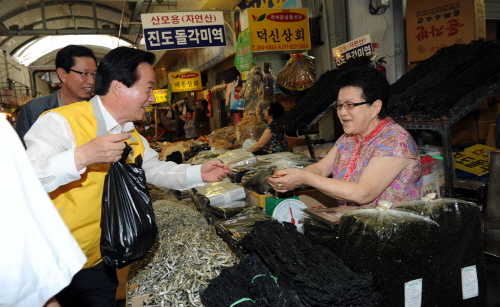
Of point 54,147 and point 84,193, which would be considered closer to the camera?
point 54,147

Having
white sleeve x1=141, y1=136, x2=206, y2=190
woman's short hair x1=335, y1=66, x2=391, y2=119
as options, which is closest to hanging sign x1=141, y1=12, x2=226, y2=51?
white sleeve x1=141, y1=136, x2=206, y2=190

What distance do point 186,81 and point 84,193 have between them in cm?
1108

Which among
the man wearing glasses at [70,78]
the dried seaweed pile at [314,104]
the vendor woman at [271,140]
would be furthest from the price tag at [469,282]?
the vendor woman at [271,140]

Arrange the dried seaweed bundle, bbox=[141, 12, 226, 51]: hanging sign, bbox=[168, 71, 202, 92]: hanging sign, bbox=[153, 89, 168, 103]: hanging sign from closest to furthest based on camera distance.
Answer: the dried seaweed bundle < bbox=[141, 12, 226, 51]: hanging sign < bbox=[168, 71, 202, 92]: hanging sign < bbox=[153, 89, 168, 103]: hanging sign

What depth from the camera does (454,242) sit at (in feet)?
4.97

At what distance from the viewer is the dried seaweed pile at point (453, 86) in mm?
2389

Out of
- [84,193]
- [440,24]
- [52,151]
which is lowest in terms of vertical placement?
[84,193]

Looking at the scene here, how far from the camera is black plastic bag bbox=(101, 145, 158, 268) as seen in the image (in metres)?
1.63

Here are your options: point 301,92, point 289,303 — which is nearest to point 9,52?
point 301,92

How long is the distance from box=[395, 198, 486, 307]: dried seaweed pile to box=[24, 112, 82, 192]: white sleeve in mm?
1486

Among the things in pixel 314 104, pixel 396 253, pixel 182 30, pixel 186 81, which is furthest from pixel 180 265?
pixel 186 81

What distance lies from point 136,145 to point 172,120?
49.0ft

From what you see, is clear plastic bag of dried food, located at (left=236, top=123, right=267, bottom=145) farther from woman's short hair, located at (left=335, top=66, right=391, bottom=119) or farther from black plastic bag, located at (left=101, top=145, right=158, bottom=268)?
black plastic bag, located at (left=101, top=145, right=158, bottom=268)

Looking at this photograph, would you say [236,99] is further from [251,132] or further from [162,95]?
[162,95]
